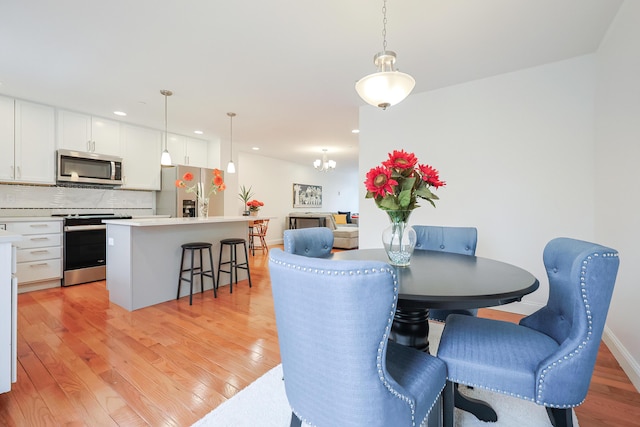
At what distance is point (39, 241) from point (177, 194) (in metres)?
1.84

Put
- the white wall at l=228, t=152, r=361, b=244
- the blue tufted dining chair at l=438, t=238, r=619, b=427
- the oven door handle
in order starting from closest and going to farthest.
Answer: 1. the blue tufted dining chair at l=438, t=238, r=619, b=427
2. the oven door handle
3. the white wall at l=228, t=152, r=361, b=244

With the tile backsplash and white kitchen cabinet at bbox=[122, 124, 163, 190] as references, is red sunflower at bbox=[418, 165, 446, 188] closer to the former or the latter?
white kitchen cabinet at bbox=[122, 124, 163, 190]

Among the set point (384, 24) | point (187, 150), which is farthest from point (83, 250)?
point (384, 24)

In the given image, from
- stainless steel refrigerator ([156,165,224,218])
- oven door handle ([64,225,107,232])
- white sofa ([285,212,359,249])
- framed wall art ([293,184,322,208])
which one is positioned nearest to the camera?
oven door handle ([64,225,107,232])

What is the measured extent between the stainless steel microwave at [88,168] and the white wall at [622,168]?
5.80m

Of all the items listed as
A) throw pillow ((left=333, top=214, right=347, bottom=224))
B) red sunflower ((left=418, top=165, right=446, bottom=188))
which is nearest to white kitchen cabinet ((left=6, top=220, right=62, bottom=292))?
red sunflower ((left=418, top=165, right=446, bottom=188))

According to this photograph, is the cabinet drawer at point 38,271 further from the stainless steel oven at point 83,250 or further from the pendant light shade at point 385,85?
the pendant light shade at point 385,85

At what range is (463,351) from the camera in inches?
46.2

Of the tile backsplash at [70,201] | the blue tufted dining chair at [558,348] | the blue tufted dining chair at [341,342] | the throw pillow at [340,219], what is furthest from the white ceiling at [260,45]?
the throw pillow at [340,219]

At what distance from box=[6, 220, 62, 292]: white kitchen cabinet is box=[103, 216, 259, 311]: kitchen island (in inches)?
46.0

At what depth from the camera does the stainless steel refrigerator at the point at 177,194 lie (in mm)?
4992

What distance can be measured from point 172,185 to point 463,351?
5087 mm

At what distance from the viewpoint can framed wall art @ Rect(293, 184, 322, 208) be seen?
29.8 feet

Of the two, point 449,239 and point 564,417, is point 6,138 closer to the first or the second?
point 449,239
